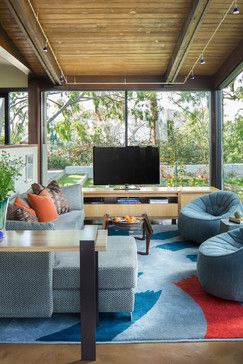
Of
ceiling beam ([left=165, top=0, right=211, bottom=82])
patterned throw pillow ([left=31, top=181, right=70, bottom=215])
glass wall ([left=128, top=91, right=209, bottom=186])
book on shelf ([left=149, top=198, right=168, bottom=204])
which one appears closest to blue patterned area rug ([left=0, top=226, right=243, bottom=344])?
patterned throw pillow ([left=31, top=181, right=70, bottom=215])

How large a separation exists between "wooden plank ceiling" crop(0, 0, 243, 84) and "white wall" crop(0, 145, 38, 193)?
1.52 metres

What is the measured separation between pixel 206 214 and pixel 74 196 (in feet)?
6.90

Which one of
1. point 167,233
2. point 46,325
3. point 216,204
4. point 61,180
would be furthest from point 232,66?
point 46,325

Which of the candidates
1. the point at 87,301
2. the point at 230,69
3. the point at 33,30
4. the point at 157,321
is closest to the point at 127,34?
the point at 33,30

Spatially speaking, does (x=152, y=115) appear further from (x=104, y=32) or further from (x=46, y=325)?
(x=46, y=325)

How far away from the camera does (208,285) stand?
394 cm

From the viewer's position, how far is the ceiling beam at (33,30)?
526 centimetres

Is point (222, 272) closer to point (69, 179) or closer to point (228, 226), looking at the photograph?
point (228, 226)

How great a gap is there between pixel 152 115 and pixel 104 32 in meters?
2.39

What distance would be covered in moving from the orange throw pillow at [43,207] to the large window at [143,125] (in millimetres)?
2952

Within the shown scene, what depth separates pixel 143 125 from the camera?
8.64 m

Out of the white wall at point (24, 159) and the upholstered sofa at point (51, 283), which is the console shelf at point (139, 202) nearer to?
the white wall at point (24, 159)

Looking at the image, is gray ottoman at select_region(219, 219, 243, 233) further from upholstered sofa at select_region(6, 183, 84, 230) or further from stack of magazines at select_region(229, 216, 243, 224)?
upholstered sofa at select_region(6, 183, 84, 230)

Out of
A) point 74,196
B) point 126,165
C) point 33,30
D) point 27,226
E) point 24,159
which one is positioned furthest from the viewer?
point 126,165
